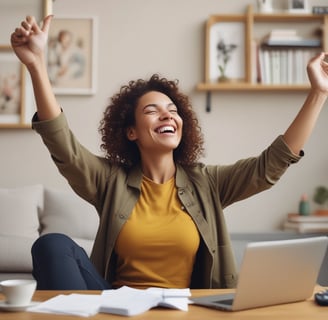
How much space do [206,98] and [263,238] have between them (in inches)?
34.7

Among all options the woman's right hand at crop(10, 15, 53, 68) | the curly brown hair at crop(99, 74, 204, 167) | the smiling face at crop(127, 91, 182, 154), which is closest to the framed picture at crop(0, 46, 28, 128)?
the curly brown hair at crop(99, 74, 204, 167)

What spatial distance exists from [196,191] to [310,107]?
16.6 inches

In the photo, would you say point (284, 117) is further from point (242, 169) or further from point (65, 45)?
point (242, 169)

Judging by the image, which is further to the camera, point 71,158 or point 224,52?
point 224,52

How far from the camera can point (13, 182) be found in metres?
3.42

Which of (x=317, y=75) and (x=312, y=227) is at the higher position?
(x=317, y=75)

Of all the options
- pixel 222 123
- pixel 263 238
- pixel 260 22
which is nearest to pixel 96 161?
pixel 263 238

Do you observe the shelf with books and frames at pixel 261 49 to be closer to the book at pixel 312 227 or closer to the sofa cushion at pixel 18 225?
the book at pixel 312 227

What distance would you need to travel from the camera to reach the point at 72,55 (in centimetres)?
344

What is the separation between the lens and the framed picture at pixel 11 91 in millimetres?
3398

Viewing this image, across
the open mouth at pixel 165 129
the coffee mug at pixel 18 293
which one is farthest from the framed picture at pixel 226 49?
the coffee mug at pixel 18 293

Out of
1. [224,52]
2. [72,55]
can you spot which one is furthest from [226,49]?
[72,55]

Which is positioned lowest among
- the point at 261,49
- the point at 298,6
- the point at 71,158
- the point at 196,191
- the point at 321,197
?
the point at 321,197

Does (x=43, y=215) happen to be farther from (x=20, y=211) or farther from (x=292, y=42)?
(x=292, y=42)
